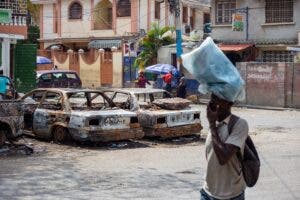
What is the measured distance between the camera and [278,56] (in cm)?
3091

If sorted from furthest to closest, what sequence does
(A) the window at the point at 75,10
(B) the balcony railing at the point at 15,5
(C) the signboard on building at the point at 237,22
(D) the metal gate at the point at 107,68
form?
1. (A) the window at the point at 75,10
2. (D) the metal gate at the point at 107,68
3. (C) the signboard on building at the point at 237,22
4. (B) the balcony railing at the point at 15,5

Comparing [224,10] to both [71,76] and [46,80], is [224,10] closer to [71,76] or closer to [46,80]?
[71,76]

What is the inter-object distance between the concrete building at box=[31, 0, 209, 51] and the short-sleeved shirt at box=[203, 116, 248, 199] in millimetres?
38277

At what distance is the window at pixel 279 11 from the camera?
3036 centimetres

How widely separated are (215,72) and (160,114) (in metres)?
9.79

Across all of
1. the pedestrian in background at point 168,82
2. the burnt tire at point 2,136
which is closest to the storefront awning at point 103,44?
the pedestrian in background at point 168,82

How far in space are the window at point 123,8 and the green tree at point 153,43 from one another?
7.08 metres

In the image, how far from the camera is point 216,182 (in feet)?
13.6

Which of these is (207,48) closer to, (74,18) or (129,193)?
(129,193)

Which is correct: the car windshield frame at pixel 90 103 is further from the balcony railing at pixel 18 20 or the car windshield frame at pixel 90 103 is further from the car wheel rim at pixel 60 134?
the balcony railing at pixel 18 20

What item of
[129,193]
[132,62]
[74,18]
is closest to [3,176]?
[129,193]

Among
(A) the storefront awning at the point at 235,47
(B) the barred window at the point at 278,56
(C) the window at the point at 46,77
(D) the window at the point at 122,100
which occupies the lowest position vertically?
(D) the window at the point at 122,100

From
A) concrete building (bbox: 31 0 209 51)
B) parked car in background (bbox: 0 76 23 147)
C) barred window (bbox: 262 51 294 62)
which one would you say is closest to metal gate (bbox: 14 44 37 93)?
parked car in background (bbox: 0 76 23 147)

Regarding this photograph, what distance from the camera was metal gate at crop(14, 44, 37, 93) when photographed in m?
24.7
